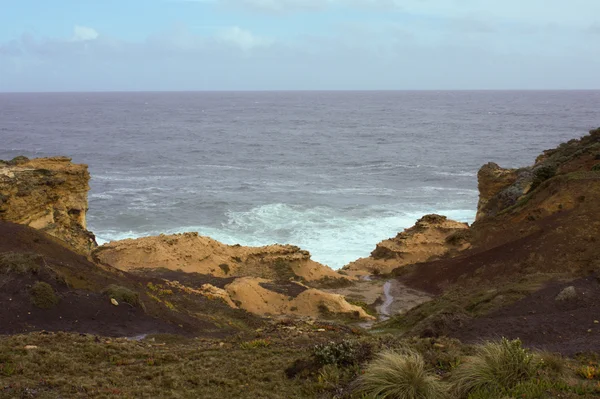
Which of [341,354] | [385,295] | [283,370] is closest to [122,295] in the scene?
[283,370]

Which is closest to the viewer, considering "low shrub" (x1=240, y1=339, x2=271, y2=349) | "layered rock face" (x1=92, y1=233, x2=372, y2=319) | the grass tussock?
the grass tussock

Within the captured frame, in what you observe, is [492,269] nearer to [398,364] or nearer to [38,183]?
[398,364]

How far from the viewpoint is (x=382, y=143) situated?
322ft

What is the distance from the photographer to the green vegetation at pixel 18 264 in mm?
16828

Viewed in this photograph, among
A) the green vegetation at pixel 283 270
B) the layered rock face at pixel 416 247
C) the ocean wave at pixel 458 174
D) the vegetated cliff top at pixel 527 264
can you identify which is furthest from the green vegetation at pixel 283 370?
the ocean wave at pixel 458 174

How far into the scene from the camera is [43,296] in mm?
15930

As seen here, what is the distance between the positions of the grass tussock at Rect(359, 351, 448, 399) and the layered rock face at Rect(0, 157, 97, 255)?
1952 cm

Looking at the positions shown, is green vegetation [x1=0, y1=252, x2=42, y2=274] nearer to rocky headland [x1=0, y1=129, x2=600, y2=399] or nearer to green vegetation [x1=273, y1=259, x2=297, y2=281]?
rocky headland [x1=0, y1=129, x2=600, y2=399]

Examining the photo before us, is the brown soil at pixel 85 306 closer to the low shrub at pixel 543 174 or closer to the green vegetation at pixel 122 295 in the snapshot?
the green vegetation at pixel 122 295

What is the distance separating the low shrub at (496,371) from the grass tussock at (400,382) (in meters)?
0.34

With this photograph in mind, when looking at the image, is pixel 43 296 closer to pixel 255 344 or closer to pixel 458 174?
pixel 255 344

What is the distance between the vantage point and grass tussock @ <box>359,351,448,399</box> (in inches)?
320

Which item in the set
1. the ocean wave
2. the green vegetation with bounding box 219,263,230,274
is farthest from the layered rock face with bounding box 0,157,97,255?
the ocean wave

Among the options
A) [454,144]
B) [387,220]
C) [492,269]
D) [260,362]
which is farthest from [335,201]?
[454,144]
